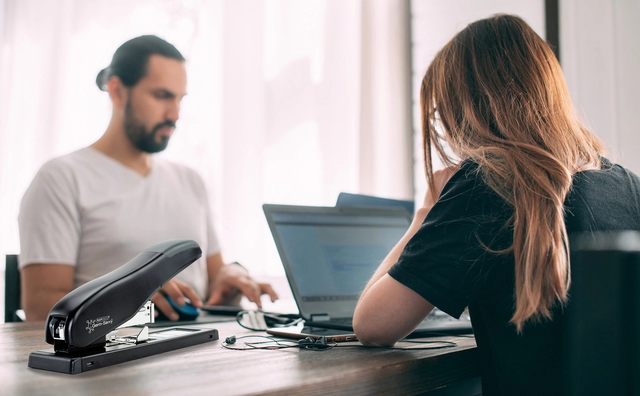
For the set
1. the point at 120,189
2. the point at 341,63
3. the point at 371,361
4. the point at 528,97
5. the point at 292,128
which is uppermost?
the point at 341,63

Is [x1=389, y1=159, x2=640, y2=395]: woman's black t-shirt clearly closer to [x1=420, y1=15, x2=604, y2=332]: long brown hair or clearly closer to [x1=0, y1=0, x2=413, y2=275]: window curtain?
[x1=420, y1=15, x2=604, y2=332]: long brown hair

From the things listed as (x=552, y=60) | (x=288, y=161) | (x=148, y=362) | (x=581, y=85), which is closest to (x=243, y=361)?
(x=148, y=362)

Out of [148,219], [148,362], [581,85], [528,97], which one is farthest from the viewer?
[581,85]

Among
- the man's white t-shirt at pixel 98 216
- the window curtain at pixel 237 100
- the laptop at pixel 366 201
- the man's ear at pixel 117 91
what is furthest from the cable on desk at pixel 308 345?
the window curtain at pixel 237 100

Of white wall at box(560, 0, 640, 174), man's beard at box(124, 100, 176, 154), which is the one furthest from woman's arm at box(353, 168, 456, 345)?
white wall at box(560, 0, 640, 174)

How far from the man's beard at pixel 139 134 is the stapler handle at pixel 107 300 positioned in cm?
121

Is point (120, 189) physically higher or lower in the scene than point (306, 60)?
lower

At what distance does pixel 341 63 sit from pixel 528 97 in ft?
6.41

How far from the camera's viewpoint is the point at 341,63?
275 centimetres

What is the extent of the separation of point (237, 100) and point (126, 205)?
3.21 feet

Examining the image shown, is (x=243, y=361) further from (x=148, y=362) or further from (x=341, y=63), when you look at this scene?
(x=341, y=63)

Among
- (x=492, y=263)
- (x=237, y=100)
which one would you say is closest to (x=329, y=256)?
(x=492, y=263)

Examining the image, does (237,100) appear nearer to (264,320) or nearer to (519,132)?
(264,320)

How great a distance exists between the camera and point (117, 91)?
2.04 metres
